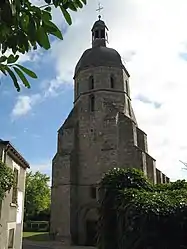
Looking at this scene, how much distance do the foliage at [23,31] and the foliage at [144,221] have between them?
8.34 m

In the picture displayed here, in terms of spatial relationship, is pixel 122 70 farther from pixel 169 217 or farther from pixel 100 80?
pixel 169 217

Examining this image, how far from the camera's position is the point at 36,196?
4756 centimetres

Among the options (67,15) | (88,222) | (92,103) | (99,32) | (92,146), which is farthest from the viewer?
(99,32)

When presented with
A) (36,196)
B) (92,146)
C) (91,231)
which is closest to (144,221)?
(91,231)

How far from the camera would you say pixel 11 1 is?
1.56 m

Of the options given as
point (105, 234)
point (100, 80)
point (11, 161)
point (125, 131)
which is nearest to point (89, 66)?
point (100, 80)

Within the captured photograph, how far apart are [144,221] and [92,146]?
21.5 metres

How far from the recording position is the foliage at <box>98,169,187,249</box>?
9070mm

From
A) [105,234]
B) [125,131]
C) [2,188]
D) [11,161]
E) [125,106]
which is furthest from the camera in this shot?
[125,106]

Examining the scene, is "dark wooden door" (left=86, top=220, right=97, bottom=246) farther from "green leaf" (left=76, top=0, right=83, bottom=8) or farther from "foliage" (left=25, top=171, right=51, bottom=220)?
"green leaf" (left=76, top=0, right=83, bottom=8)

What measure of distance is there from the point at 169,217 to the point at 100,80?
82.3 feet

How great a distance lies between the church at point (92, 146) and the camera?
2861cm

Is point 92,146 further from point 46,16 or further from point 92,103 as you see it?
point 46,16

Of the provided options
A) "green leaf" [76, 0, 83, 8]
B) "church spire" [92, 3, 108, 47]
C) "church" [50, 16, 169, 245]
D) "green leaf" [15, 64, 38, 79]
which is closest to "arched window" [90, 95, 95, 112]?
"church" [50, 16, 169, 245]
